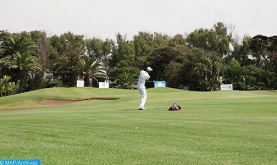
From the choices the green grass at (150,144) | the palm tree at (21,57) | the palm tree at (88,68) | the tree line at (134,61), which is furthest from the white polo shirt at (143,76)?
the palm tree at (88,68)

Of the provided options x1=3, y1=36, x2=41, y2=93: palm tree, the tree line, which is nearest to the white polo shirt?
the tree line

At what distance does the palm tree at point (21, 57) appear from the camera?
61.9 m

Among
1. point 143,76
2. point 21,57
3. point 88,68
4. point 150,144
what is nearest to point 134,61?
point 88,68

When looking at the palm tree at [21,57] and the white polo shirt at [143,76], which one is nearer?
the white polo shirt at [143,76]

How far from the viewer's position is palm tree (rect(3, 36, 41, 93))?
203 ft

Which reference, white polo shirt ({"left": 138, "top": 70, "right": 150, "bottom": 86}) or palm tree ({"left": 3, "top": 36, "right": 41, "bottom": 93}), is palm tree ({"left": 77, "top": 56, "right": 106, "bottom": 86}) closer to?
palm tree ({"left": 3, "top": 36, "right": 41, "bottom": 93})

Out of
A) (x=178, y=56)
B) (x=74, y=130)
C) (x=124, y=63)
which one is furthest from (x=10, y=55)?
(x=74, y=130)

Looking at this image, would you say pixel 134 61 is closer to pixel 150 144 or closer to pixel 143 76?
pixel 143 76

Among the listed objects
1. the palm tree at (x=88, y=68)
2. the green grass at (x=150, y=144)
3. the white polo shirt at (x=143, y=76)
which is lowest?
the green grass at (x=150, y=144)

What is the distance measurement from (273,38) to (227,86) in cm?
2087

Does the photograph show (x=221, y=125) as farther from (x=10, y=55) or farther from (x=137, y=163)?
(x=10, y=55)

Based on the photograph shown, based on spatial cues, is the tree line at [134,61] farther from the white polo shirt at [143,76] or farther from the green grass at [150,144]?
the green grass at [150,144]

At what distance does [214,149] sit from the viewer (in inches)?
270

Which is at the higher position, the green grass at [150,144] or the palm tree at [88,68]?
the palm tree at [88,68]
